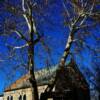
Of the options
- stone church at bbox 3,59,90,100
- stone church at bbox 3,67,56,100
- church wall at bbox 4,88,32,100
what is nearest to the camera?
stone church at bbox 3,59,90,100

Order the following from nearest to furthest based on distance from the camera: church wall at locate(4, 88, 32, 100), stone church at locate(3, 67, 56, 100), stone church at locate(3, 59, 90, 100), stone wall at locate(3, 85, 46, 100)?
stone church at locate(3, 59, 90, 100) → stone church at locate(3, 67, 56, 100) → stone wall at locate(3, 85, 46, 100) → church wall at locate(4, 88, 32, 100)

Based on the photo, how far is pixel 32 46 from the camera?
2678cm

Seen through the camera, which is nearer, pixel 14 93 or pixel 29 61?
pixel 29 61

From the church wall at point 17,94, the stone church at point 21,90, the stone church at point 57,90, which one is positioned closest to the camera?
the stone church at point 57,90

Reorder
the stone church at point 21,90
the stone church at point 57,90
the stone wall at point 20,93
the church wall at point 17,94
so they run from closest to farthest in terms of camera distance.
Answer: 1. the stone church at point 57,90
2. the stone church at point 21,90
3. the stone wall at point 20,93
4. the church wall at point 17,94

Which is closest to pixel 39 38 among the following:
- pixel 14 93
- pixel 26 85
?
pixel 26 85

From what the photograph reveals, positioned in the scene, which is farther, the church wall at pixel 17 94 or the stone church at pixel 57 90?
the church wall at pixel 17 94

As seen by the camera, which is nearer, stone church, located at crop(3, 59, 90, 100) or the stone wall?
stone church, located at crop(3, 59, 90, 100)

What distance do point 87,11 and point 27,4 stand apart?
456 centimetres

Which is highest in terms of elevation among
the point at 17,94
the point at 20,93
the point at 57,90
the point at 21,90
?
the point at 20,93

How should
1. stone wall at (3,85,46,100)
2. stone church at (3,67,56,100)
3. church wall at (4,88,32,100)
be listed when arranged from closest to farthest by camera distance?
stone church at (3,67,56,100)
stone wall at (3,85,46,100)
church wall at (4,88,32,100)

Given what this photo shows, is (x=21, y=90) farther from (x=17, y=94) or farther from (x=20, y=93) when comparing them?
(x=20, y=93)

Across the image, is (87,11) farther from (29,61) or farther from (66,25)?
(29,61)

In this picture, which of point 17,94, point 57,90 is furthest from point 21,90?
point 57,90
